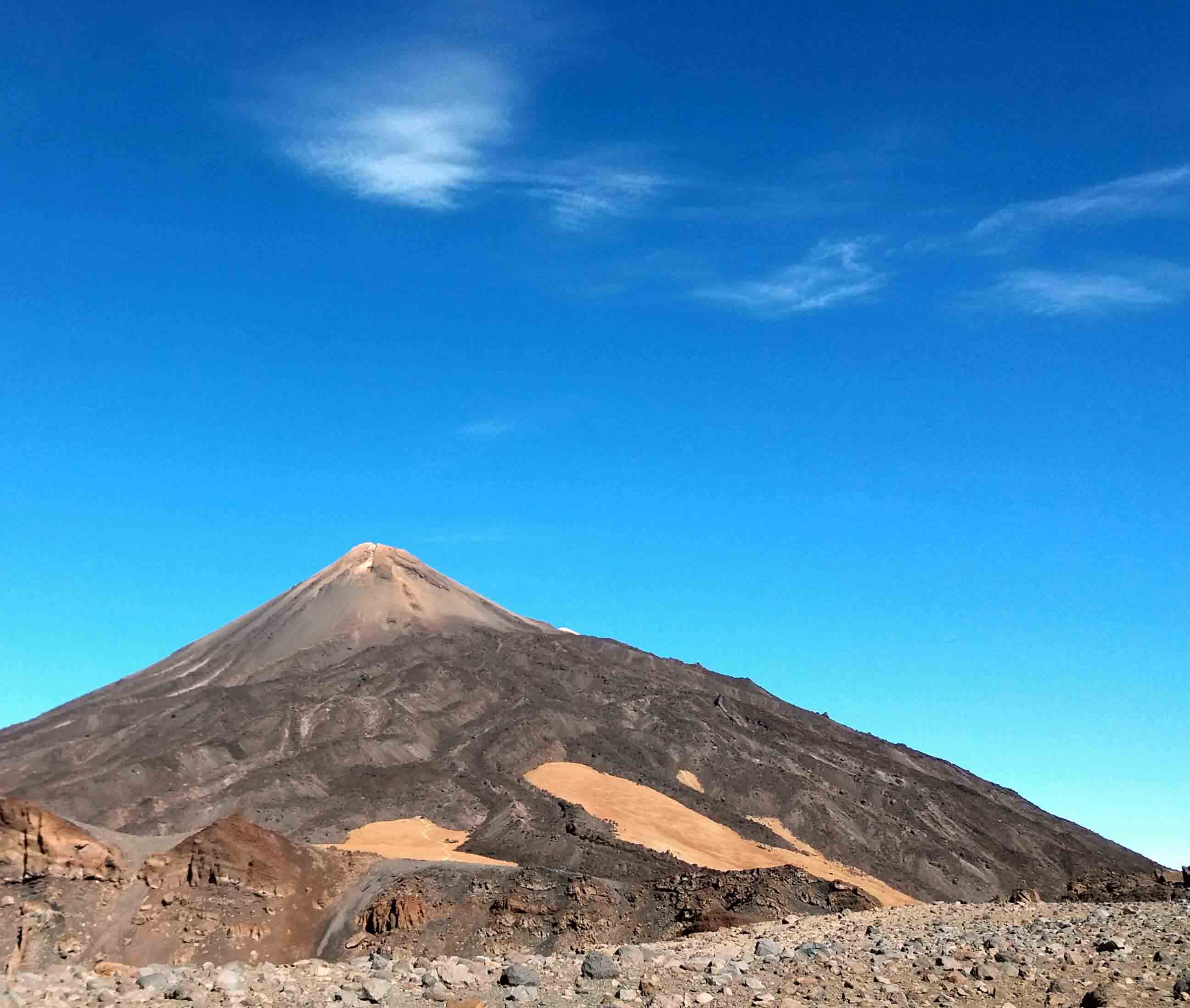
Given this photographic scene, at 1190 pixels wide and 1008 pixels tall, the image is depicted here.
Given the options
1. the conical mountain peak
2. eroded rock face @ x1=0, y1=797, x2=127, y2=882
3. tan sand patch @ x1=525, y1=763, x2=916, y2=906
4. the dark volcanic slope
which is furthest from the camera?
the conical mountain peak

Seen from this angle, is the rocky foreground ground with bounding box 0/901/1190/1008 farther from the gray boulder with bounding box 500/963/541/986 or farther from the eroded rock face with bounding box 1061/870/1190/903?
the eroded rock face with bounding box 1061/870/1190/903

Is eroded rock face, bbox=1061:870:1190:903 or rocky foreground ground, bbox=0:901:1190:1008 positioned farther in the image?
eroded rock face, bbox=1061:870:1190:903

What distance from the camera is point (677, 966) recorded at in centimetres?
1388

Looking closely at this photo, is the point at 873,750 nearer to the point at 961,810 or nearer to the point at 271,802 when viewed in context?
the point at 961,810

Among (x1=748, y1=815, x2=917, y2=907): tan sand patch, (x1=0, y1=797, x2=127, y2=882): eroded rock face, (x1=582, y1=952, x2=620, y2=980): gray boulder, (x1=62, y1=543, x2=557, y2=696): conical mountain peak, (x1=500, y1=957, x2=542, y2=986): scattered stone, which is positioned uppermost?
(x1=62, y1=543, x2=557, y2=696): conical mountain peak

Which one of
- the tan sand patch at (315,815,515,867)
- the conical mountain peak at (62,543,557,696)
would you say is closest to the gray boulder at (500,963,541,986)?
the tan sand patch at (315,815,515,867)

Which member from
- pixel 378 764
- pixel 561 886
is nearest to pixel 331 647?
pixel 378 764

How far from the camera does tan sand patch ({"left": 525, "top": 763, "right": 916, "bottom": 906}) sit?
197 ft

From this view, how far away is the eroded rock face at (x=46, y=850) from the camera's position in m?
34.0

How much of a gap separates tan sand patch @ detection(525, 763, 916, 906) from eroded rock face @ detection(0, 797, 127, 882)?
93.8ft

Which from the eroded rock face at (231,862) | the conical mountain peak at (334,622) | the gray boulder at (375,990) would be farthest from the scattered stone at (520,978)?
the conical mountain peak at (334,622)

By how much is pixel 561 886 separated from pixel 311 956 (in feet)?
30.5

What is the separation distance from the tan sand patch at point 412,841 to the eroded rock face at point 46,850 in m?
14.8

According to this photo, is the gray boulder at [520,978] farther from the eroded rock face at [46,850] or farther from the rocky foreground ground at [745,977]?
the eroded rock face at [46,850]
